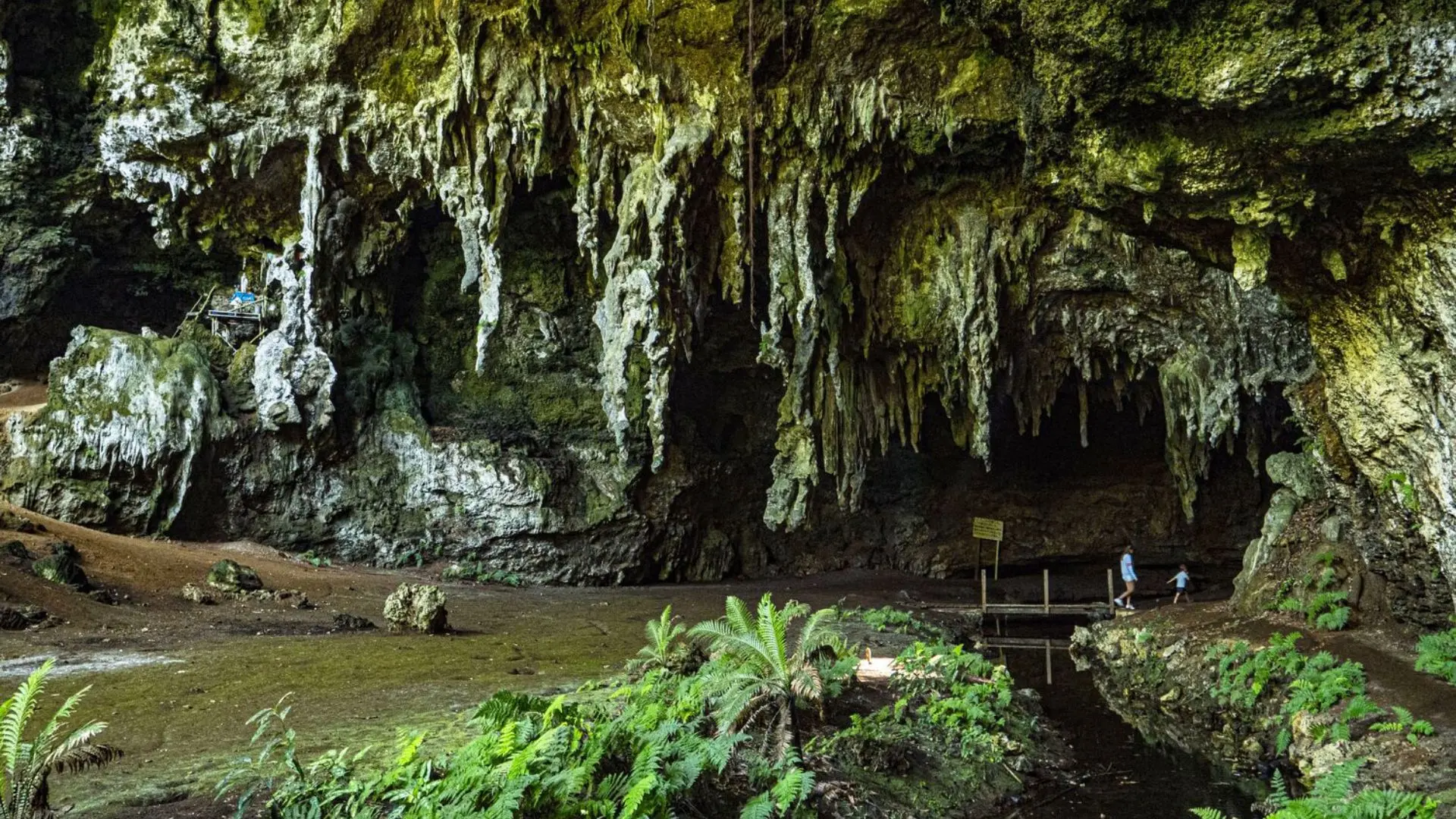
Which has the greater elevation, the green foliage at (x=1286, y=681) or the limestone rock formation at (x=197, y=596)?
the limestone rock formation at (x=197, y=596)

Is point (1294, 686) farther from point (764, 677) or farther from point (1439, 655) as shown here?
point (764, 677)

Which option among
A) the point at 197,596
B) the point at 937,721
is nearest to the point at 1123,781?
the point at 937,721

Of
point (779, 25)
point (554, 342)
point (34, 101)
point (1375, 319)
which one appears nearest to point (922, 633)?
point (1375, 319)

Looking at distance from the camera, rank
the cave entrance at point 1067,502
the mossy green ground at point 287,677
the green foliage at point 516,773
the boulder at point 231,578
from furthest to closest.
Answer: the cave entrance at point 1067,502 → the boulder at point 231,578 → the mossy green ground at point 287,677 → the green foliage at point 516,773

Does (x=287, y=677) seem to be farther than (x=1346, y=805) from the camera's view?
Yes

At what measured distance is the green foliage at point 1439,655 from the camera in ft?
21.7

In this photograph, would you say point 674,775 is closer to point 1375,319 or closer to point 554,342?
point 1375,319

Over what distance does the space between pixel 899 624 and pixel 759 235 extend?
6.09 m

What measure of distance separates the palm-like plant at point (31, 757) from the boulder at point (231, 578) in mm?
8622

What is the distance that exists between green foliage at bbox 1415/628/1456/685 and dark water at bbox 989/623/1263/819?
1585mm

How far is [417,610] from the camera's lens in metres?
10.2

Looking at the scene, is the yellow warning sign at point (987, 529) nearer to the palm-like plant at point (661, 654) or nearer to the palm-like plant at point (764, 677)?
the palm-like plant at point (661, 654)

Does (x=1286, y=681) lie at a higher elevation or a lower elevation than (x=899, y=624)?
higher

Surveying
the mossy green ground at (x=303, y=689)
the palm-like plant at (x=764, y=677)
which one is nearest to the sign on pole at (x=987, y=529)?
the mossy green ground at (x=303, y=689)
